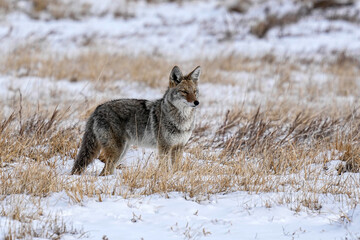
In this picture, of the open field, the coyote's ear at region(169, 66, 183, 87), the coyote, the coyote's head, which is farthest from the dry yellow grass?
the coyote's ear at region(169, 66, 183, 87)

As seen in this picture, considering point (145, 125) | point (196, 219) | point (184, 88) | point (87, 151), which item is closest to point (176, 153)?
point (145, 125)

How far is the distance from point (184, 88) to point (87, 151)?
153cm

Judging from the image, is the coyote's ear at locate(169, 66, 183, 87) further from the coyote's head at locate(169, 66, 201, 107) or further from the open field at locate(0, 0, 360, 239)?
the open field at locate(0, 0, 360, 239)

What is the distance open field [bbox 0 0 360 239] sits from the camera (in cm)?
390

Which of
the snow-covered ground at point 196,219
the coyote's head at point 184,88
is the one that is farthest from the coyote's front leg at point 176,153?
the snow-covered ground at point 196,219

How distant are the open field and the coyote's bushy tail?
0.49 feet

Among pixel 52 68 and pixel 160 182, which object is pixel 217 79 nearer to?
pixel 52 68

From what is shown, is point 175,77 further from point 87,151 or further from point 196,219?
point 196,219

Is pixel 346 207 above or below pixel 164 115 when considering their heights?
below

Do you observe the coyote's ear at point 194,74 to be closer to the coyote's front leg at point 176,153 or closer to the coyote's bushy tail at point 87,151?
the coyote's front leg at point 176,153

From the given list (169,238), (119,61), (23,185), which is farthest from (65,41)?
(169,238)

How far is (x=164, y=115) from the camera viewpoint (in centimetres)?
586

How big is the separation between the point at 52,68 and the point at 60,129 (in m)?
5.52

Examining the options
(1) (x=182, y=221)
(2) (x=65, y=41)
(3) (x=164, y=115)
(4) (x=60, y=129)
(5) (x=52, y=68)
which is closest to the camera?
(1) (x=182, y=221)
